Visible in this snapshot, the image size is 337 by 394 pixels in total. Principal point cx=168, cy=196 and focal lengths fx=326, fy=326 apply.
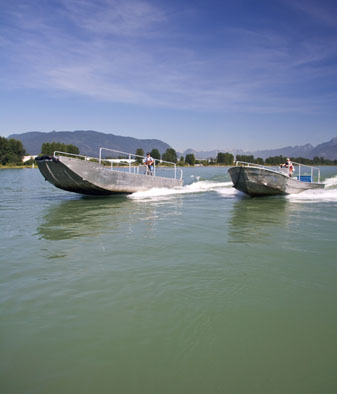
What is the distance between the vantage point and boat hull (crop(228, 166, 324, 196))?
16.5 metres

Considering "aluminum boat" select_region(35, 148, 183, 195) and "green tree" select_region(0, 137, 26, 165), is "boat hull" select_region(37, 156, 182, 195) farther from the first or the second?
"green tree" select_region(0, 137, 26, 165)

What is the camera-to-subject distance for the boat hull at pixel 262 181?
16.5m

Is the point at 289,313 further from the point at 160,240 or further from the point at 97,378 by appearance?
the point at 160,240

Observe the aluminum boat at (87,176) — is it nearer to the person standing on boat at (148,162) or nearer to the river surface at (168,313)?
the person standing on boat at (148,162)

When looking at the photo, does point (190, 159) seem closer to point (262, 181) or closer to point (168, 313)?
point (262, 181)

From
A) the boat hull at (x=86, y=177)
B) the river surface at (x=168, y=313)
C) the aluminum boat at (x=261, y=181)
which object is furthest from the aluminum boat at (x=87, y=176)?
the river surface at (x=168, y=313)

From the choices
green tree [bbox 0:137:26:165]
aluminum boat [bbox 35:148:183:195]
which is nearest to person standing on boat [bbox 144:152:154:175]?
aluminum boat [bbox 35:148:183:195]

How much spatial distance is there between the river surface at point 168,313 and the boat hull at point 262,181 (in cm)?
859

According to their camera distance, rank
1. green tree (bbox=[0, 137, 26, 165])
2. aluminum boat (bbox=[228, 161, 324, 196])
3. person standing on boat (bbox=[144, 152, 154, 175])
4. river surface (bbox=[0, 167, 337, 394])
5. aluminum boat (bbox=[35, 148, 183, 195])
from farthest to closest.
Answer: green tree (bbox=[0, 137, 26, 165])
person standing on boat (bbox=[144, 152, 154, 175])
aluminum boat (bbox=[228, 161, 324, 196])
aluminum boat (bbox=[35, 148, 183, 195])
river surface (bbox=[0, 167, 337, 394])

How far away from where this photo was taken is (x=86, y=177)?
15305mm

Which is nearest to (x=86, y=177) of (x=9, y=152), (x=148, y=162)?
(x=148, y=162)

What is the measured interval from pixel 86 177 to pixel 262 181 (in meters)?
8.80

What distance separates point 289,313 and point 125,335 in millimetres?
2009

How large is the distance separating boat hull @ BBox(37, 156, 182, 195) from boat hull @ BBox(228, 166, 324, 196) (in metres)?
5.46
